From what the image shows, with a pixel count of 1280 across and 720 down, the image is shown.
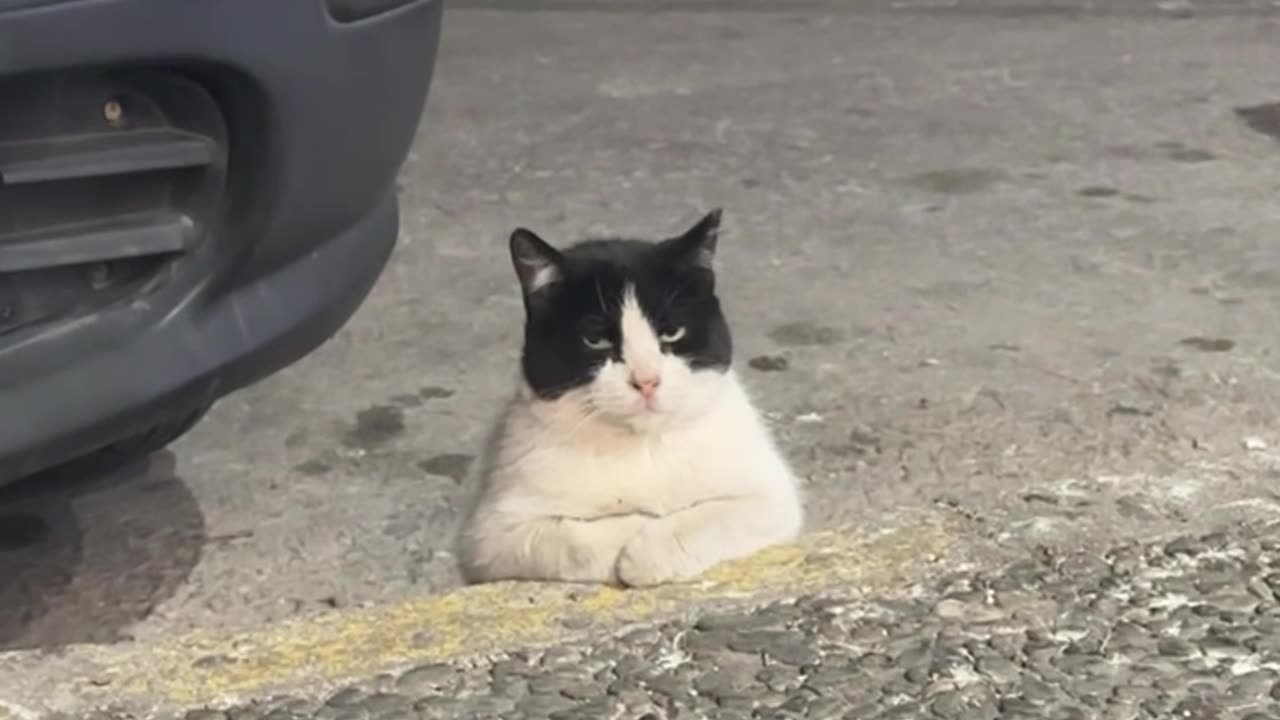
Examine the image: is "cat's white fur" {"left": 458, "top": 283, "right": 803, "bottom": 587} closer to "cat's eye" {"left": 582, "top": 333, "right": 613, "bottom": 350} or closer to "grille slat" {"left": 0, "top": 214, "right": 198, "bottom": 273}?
"cat's eye" {"left": 582, "top": 333, "right": 613, "bottom": 350}

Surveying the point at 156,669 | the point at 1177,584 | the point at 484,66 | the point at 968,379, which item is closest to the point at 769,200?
the point at 968,379

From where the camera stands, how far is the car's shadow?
281 cm

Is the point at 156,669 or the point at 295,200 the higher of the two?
the point at 295,200

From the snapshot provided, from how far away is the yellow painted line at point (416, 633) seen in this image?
2.37 metres

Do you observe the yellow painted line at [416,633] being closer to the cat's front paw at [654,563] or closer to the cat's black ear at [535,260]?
the cat's front paw at [654,563]

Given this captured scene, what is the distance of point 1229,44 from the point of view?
6945 millimetres

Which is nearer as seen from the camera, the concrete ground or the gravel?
the gravel

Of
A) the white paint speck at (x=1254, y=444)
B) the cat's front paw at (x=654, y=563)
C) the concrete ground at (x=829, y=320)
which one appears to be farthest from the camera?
the white paint speck at (x=1254, y=444)

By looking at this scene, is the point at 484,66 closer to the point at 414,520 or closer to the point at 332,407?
the point at 332,407

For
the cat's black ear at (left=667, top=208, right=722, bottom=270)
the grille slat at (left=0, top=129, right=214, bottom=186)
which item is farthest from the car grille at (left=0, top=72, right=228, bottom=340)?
the cat's black ear at (left=667, top=208, right=722, bottom=270)

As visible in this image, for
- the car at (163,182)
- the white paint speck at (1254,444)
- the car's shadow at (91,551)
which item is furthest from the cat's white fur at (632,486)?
the white paint speck at (1254,444)

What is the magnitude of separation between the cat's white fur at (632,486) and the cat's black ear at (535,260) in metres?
0.13

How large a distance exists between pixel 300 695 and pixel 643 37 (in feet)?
16.9

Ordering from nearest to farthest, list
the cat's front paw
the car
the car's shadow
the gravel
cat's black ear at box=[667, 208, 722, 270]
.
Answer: the car < the gravel < the cat's front paw < cat's black ear at box=[667, 208, 722, 270] < the car's shadow
